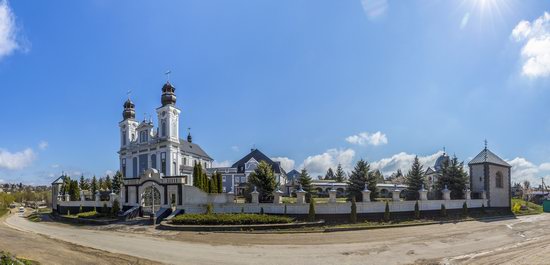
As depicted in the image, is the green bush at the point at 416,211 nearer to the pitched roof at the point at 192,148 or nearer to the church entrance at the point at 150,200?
the church entrance at the point at 150,200

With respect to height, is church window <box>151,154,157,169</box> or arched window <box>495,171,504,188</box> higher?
church window <box>151,154,157,169</box>

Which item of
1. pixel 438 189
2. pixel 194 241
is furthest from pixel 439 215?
pixel 194 241

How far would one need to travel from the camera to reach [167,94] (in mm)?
51469

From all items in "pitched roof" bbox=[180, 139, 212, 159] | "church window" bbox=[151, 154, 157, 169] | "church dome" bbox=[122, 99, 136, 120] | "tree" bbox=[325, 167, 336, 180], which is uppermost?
"church dome" bbox=[122, 99, 136, 120]

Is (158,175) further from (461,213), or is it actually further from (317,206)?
(461,213)

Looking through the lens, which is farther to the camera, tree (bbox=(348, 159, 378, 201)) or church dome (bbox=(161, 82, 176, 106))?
church dome (bbox=(161, 82, 176, 106))

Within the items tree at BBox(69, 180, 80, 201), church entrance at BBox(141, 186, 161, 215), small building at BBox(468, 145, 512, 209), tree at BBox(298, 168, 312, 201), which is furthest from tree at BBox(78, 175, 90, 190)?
small building at BBox(468, 145, 512, 209)

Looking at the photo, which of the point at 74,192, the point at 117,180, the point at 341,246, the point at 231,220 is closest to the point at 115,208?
the point at 74,192

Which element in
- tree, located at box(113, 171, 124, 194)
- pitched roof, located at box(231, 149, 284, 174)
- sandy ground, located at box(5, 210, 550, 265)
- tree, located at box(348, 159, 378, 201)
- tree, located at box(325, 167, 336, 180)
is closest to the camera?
sandy ground, located at box(5, 210, 550, 265)

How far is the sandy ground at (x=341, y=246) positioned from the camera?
53.0ft

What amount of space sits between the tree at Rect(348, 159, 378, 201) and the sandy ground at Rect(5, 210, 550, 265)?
23.6 ft

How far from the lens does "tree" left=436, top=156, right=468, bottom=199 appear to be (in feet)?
117

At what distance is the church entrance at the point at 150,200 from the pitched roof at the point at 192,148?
783 inches

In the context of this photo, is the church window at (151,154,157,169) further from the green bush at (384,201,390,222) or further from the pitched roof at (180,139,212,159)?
the green bush at (384,201,390,222)
